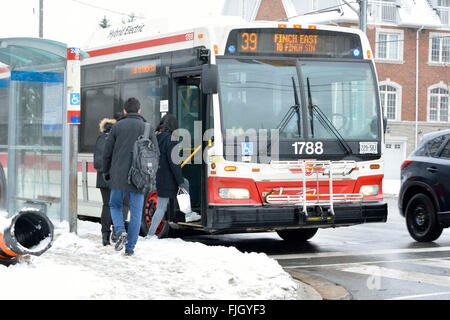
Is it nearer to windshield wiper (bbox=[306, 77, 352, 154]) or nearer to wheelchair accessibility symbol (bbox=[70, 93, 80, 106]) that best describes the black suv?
windshield wiper (bbox=[306, 77, 352, 154])

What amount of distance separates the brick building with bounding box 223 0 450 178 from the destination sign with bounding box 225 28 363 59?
3157cm

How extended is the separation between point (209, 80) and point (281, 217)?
6.74 feet

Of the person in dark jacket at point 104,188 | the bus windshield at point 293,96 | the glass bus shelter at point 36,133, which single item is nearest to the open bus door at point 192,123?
the bus windshield at point 293,96

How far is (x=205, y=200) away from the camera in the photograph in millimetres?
11266

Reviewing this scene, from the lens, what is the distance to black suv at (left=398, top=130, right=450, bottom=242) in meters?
12.6

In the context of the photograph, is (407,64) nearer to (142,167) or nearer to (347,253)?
(347,253)

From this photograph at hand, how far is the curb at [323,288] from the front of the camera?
809 cm

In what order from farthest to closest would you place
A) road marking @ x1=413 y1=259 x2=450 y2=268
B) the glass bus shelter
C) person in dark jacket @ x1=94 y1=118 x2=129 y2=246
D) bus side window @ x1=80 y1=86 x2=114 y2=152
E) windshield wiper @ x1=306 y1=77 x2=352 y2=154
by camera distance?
1. bus side window @ x1=80 y1=86 x2=114 y2=152
2. the glass bus shelter
3. windshield wiper @ x1=306 y1=77 x2=352 y2=154
4. person in dark jacket @ x1=94 y1=118 x2=129 y2=246
5. road marking @ x1=413 y1=259 x2=450 y2=268

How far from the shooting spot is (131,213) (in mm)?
9867

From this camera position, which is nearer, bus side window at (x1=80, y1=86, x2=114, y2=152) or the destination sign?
the destination sign

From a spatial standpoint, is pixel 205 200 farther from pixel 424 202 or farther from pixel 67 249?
pixel 424 202

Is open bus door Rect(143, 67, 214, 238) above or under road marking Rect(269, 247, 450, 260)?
above

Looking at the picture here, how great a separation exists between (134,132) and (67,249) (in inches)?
66.1

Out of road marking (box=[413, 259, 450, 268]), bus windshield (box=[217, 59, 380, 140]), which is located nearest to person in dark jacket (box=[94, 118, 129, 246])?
bus windshield (box=[217, 59, 380, 140])
